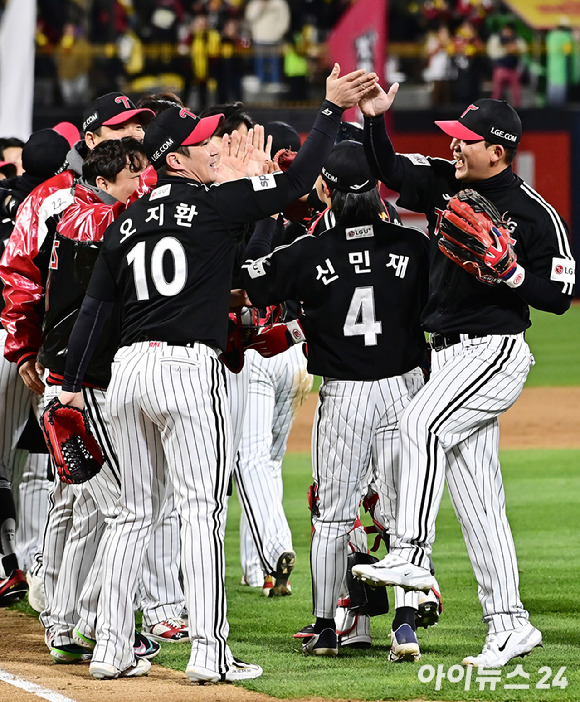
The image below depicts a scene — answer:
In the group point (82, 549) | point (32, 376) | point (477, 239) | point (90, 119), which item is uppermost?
point (90, 119)

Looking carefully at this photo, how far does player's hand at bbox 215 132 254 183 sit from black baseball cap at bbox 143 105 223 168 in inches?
10.3

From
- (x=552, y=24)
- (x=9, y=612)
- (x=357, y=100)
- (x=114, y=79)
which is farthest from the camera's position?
(x=552, y=24)

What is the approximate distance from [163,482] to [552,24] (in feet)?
65.8

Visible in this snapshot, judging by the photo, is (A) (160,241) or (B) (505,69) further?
(B) (505,69)

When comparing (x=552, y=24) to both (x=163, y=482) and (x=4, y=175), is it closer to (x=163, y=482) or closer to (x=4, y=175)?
(x=4, y=175)

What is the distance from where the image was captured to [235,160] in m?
4.98

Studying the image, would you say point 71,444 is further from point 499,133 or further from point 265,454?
point 499,133

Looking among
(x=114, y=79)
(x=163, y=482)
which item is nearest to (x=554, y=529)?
(x=163, y=482)

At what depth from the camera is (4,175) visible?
7.70 m

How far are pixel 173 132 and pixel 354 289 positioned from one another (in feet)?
3.18

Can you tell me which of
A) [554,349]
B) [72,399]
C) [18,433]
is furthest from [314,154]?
[554,349]

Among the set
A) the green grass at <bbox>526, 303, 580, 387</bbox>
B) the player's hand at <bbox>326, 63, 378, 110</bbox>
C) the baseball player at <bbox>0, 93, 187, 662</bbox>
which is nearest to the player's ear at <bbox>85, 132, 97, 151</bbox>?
the baseball player at <bbox>0, 93, 187, 662</bbox>

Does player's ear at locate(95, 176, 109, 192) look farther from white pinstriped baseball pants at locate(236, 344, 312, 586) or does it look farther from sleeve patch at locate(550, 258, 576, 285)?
sleeve patch at locate(550, 258, 576, 285)

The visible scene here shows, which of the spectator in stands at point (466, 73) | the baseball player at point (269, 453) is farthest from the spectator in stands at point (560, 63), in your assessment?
the baseball player at point (269, 453)
